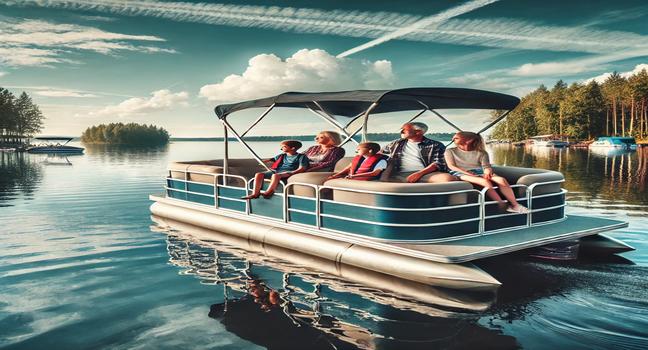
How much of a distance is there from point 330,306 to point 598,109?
93600mm

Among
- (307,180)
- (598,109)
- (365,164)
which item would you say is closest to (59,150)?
(307,180)

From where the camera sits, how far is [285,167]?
28.9 feet

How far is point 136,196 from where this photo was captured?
1659cm

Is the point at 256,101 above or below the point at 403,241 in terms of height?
above

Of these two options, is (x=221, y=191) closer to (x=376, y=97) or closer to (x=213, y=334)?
(x=376, y=97)

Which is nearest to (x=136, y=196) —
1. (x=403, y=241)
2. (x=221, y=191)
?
(x=221, y=191)

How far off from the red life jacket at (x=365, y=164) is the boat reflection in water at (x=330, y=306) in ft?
4.53

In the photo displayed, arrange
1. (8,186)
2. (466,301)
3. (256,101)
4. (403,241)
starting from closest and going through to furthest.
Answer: (466,301)
(403,241)
(256,101)
(8,186)

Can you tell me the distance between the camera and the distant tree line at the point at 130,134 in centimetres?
14650

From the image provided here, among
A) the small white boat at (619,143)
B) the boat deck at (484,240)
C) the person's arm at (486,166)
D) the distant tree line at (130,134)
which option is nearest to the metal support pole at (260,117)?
the boat deck at (484,240)

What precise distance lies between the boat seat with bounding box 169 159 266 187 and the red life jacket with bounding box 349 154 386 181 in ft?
10.2

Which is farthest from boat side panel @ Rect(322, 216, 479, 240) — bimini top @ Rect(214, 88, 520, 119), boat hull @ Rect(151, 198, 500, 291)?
bimini top @ Rect(214, 88, 520, 119)

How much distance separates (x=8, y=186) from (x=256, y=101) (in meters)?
18.4

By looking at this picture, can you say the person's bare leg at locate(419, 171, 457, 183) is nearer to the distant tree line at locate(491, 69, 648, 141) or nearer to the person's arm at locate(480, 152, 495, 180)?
the person's arm at locate(480, 152, 495, 180)
